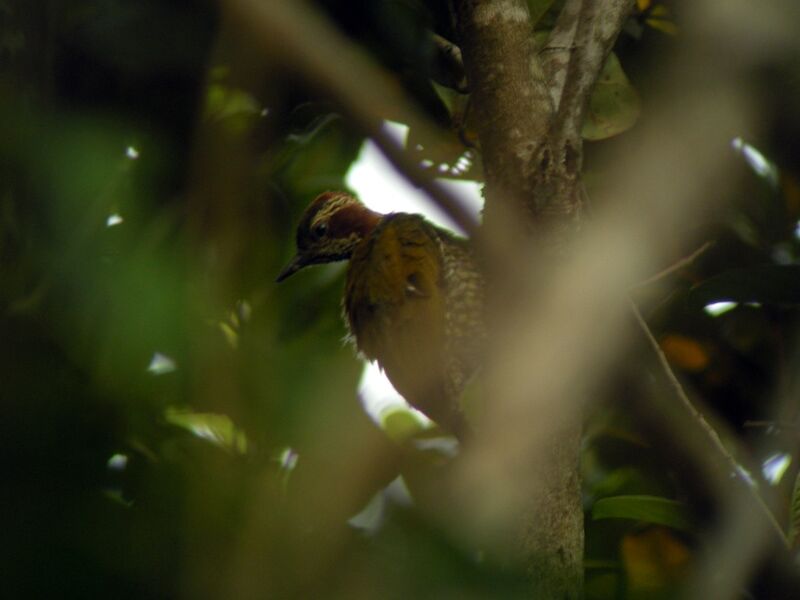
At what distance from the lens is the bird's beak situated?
202cm

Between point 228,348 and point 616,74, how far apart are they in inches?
65.0

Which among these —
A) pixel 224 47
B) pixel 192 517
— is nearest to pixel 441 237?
pixel 224 47

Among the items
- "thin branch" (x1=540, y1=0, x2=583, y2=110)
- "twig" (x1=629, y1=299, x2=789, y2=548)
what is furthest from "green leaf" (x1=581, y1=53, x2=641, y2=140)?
"twig" (x1=629, y1=299, x2=789, y2=548)

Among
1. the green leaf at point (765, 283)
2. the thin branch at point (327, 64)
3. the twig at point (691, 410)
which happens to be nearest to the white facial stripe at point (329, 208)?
the green leaf at point (765, 283)

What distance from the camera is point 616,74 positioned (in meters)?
2.70

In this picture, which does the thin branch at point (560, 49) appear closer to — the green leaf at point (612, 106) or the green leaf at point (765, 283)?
the green leaf at point (612, 106)

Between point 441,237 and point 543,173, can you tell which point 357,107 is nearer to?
point 543,173

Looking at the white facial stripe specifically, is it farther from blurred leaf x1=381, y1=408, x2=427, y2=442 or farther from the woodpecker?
blurred leaf x1=381, y1=408, x2=427, y2=442

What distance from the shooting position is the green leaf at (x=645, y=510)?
231 centimetres

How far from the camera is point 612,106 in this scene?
268cm

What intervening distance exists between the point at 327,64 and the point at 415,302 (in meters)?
1.66

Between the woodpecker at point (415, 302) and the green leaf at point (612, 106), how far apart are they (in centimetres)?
46

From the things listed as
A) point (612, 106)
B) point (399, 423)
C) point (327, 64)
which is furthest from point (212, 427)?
point (612, 106)

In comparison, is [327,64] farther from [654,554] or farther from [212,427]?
[654,554]
